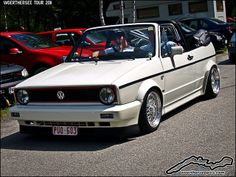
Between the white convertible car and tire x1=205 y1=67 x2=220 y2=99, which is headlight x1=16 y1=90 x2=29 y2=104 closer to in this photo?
the white convertible car

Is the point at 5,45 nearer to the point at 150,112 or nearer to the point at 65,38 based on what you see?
the point at 65,38

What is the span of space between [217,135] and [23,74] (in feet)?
16.0

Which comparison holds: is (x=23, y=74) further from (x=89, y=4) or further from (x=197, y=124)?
(x=89, y=4)

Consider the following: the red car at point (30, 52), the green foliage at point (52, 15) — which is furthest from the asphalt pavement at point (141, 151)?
the green foliage at point (52, 15)

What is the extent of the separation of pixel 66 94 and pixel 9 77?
11.1ft

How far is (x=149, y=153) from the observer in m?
5.43

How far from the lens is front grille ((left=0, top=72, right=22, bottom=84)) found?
29.6 ft

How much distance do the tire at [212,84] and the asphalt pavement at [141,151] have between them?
43.2 inches

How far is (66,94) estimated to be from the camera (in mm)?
6125

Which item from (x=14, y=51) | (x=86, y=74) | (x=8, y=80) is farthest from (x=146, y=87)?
(x=14, y=51)

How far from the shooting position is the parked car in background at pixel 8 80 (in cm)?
888

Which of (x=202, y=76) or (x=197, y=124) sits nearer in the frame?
(x=197, y=124)

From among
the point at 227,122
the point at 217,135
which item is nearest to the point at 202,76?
the point at 227,122

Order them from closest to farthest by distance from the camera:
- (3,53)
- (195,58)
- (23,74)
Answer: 1. (195,58)
2. (23,74)
3. (3,53)
